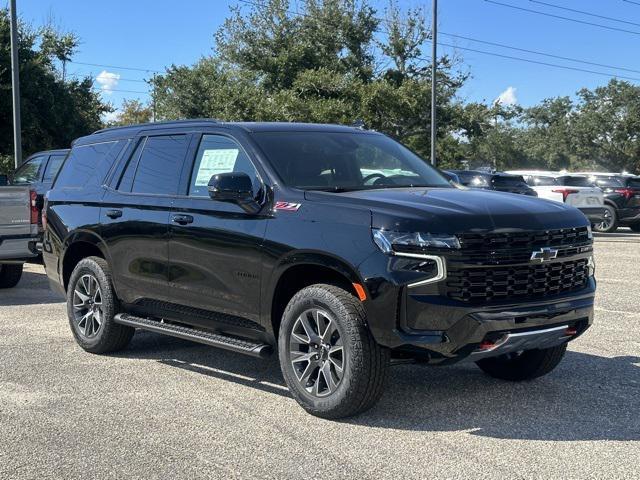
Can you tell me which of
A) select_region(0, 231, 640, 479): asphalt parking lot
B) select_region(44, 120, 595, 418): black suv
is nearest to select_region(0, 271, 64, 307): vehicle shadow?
select_region(0, 231, 640, 479): asphalt parking lot

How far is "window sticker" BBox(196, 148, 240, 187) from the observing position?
5.77 metres

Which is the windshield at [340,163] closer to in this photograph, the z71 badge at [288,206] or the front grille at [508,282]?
the z71 badge at [288,206]

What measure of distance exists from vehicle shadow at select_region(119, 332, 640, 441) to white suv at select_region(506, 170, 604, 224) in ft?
47.7

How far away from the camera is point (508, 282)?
4.64 m

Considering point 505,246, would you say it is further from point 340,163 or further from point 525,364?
point 340,163

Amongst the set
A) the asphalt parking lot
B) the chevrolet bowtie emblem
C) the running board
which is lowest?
the asphalt parking lot

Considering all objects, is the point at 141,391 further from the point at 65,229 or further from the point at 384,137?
the point at 384,137

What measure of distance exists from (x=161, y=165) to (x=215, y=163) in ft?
2.21

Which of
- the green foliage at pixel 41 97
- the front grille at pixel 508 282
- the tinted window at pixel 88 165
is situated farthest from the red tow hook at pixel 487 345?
the green foliage at pixel 41 97

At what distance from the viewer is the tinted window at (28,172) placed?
14211 millimetres

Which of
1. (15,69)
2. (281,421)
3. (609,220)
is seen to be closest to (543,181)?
(609,220)

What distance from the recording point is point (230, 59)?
43.2 meters

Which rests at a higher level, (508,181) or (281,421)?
(508,181)

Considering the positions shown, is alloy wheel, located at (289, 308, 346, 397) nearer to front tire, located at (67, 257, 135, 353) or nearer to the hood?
the hood
